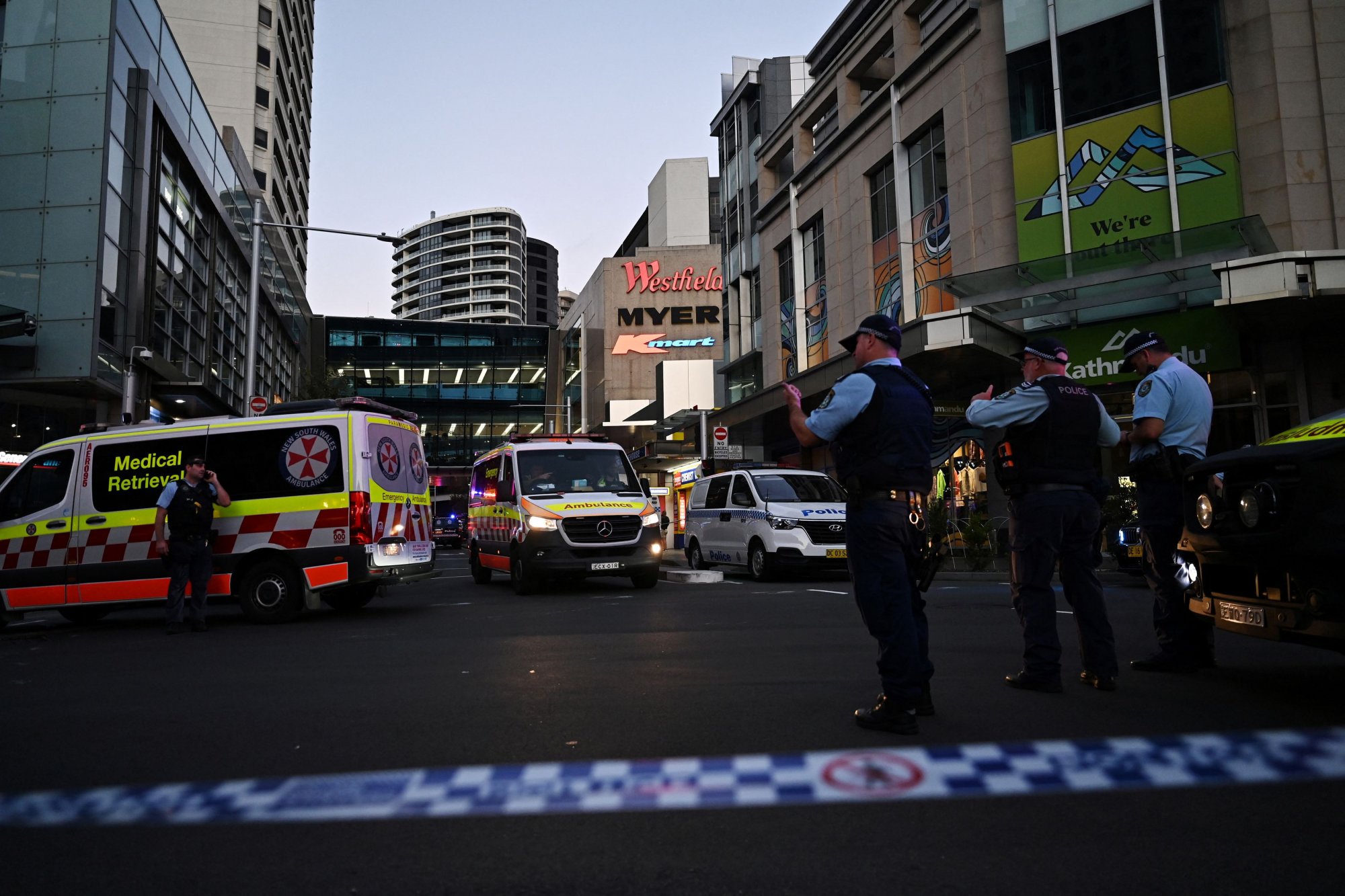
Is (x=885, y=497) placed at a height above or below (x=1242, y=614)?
above

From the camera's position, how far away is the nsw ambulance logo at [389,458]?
11164 mm

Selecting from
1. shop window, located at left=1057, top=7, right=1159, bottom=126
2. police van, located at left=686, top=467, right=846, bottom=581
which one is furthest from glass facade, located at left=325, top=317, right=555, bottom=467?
police van, located at left=686, top=467, right=846, bottom=581

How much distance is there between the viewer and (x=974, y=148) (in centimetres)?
2142

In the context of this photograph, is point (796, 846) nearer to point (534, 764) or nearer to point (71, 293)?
point (534, 764)

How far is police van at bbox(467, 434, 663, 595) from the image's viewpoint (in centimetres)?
1326

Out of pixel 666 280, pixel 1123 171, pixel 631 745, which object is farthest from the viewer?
pixel 666 280

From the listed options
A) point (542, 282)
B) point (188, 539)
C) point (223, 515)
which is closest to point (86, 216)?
point (223, 515)

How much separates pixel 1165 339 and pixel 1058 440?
44.8ft

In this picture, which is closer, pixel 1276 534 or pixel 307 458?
pixel 1276 534

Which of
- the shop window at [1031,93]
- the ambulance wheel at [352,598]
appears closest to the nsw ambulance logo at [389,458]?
the ambulance wheel at [352,598]

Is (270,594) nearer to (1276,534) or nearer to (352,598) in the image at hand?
(352,598)

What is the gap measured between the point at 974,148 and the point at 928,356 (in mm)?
5163

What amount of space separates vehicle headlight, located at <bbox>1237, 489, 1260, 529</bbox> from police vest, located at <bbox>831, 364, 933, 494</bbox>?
1.38 metres

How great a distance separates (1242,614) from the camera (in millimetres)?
4500
